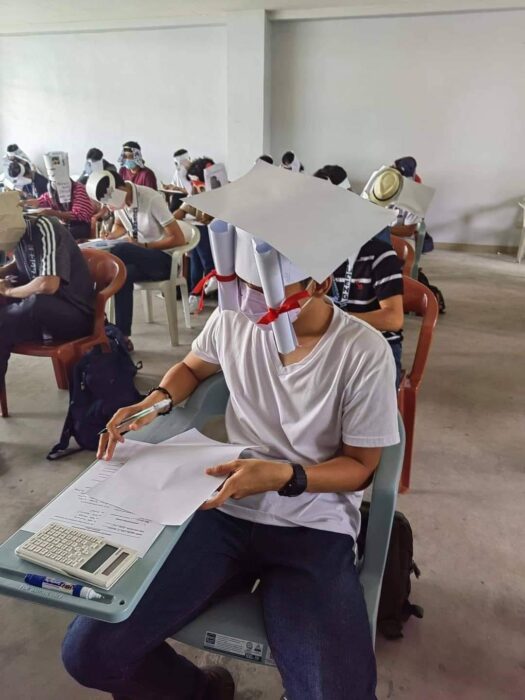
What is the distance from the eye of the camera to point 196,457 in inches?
37.8

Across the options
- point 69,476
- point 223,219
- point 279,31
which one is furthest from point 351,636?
point 279,31

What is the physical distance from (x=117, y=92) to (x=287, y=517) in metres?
7.86

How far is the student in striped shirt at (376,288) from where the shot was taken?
5.85 ft

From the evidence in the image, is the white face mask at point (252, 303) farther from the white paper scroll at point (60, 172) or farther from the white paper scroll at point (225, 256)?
the white paper scroll at point (60, 172)

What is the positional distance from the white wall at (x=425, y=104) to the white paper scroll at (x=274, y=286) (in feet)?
21.3

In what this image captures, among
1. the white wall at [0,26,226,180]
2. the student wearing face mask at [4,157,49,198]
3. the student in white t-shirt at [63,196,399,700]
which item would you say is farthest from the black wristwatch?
the white wall at [0,26,226,180]

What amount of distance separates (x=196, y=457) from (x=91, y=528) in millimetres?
226

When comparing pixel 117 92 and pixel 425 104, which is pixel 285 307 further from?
pixel 117 92

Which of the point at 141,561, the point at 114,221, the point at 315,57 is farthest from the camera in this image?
the point at 315,57

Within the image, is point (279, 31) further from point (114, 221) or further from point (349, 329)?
point (349, 329)

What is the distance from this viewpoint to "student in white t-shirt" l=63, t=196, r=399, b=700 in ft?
2.73

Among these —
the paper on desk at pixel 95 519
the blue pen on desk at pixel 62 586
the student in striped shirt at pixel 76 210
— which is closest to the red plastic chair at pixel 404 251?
the paper on desk at pixel 95 519

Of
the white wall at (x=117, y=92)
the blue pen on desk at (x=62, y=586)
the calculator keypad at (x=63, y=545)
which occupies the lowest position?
the blue pen on desk at (x=62, y=586)

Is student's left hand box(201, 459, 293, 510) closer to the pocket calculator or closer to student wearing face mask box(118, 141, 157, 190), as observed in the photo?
the pocket calculator
